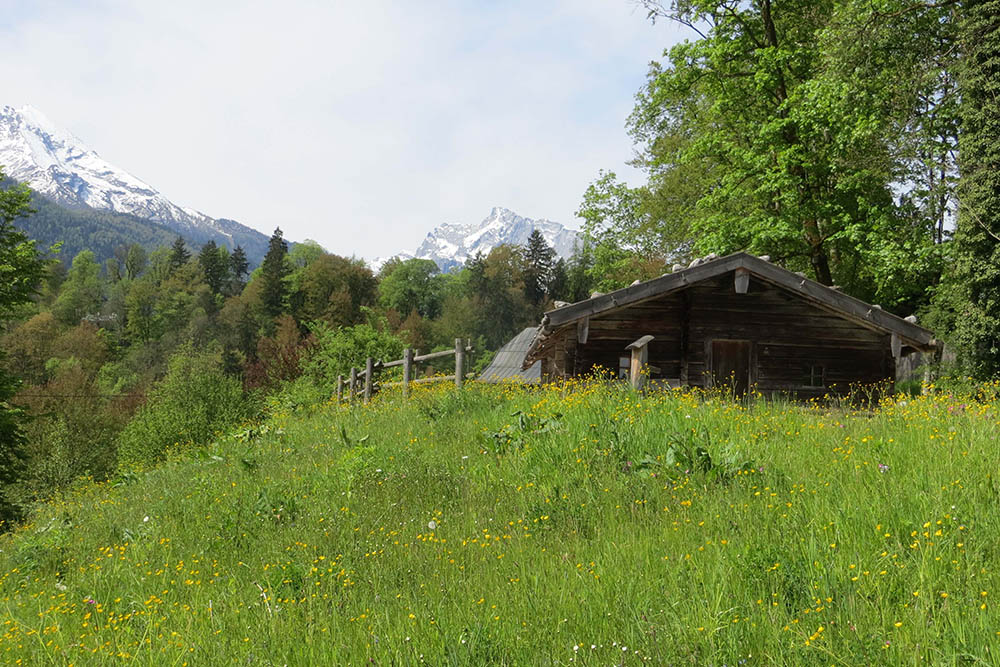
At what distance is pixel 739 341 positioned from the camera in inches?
598

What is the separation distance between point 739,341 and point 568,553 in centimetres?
1199

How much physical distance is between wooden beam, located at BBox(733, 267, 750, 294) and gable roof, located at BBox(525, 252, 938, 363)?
111 millimetres

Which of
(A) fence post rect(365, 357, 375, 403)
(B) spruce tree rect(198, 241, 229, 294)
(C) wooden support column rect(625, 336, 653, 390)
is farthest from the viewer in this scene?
(B) spruce tree rect(198, 241, 229, 294)

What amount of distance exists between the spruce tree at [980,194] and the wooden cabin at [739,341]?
504 cm

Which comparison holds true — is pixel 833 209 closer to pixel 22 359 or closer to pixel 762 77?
pixel 762 77

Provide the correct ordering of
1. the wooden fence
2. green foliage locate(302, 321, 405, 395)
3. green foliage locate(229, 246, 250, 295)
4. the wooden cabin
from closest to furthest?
1. the wooden cabin
2. the wooden fence
3. green foliage locate(302, 321, 405, 395)
4. green foliage locate(229, 246, 250, 295)

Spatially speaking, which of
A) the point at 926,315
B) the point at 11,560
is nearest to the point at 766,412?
the point at 11,560

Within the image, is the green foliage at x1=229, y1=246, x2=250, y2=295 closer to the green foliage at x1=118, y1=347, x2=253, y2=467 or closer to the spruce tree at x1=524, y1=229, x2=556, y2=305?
the spruce tree at x1=524, y1=229, x2=556, y2=305

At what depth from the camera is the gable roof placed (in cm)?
1357

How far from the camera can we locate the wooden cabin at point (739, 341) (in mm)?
15008

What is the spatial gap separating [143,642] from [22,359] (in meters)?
66.2

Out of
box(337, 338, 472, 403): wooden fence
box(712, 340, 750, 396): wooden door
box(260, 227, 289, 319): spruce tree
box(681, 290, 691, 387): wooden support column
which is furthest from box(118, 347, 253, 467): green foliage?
box(260, 227, 289, 319): spruce tree

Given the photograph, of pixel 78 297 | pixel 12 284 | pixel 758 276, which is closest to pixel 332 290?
pixel 78 297

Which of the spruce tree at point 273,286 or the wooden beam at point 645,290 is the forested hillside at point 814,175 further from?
the spruce tree at point 273,286
